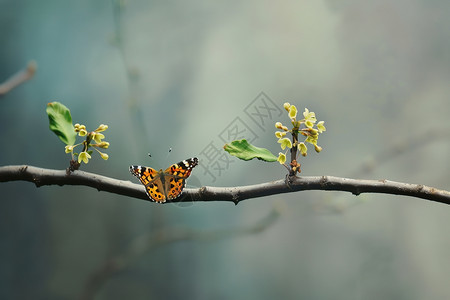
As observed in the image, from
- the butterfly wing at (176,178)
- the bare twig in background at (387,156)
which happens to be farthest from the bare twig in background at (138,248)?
the butterfly wing at (176,178)

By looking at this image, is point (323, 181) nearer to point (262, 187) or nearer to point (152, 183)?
point (262, 187)

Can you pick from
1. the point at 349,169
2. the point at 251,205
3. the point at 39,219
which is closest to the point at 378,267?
the point at 349,169

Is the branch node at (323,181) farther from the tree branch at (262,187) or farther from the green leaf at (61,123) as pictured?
the green leaf at (61,123)

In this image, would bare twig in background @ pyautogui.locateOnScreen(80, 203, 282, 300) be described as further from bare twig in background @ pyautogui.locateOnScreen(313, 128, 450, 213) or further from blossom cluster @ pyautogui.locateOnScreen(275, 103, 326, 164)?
blossom cluster @ pyautogui.locateOnScreen(275, 103, 326, 164)

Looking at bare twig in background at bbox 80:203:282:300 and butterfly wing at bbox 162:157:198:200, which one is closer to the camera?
butterfly wing at bbox 162:157:198:200

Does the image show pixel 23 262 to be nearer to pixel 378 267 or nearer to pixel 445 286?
pixel 378 267

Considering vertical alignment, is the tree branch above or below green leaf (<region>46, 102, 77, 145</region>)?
below

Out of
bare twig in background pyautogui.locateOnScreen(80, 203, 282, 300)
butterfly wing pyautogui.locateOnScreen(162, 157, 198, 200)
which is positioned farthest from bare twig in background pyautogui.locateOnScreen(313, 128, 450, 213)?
butterfly wing pyautogui.locateOnScreen(162, 157, 198, 200)
